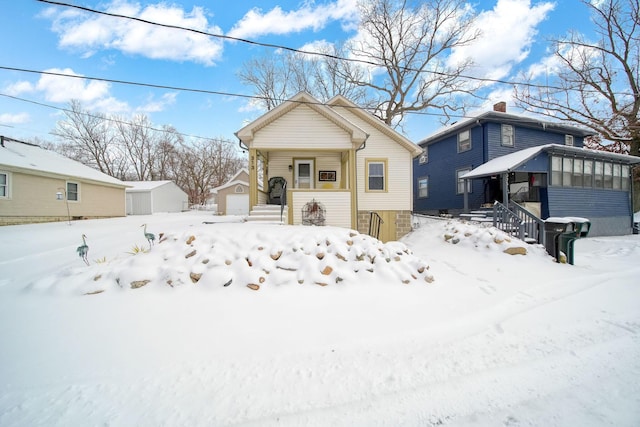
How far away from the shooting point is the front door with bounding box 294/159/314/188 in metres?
11.8

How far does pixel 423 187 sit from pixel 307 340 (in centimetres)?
2013

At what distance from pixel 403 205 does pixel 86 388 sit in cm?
1109

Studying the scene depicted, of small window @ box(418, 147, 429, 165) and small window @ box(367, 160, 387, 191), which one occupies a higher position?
small window @ box(418, 147, 429, 165)

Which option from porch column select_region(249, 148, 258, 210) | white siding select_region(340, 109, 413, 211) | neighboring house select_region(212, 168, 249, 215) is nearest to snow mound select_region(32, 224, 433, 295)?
porch column select_region(249, 148, 258, 210)

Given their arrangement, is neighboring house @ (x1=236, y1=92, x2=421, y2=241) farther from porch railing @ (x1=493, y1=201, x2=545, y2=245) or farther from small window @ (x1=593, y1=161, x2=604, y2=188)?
small window @ (x1=593, y1=161, x2=604, y2=188)

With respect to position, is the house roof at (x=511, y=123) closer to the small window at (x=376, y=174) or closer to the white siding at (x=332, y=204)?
the small window at (x=376, y=174)

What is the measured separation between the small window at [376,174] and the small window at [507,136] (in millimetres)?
9582

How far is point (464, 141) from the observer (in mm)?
17188

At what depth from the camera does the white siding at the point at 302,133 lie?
9461 millimetres

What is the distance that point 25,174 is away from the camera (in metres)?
13.3

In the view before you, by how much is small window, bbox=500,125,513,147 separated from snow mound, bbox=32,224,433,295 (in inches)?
579

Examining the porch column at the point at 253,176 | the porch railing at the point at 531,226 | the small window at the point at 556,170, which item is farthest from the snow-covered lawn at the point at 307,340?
the small window at the point at 556,170

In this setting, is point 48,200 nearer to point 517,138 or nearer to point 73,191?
point 73,191

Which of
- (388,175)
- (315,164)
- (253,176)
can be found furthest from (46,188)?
(388,175)
